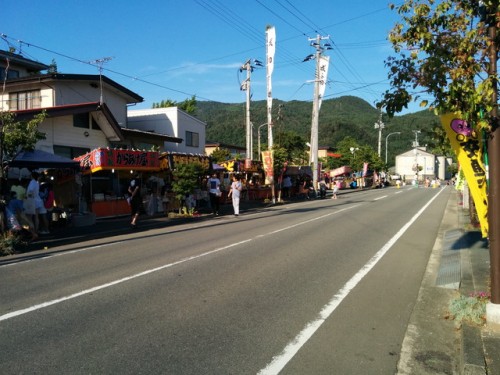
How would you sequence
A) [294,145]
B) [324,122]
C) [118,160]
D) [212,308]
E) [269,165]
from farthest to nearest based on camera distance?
[324,122] < [294,145] < [269,165] < [118,160] < [212,308]

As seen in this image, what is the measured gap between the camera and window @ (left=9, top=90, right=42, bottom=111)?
2364cm

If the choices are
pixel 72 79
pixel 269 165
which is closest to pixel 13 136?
pixel 72 79

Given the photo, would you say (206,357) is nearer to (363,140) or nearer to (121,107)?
(121,107)

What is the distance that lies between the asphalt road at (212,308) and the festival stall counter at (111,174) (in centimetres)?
639

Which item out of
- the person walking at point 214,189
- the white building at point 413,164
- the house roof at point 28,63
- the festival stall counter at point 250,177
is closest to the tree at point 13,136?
the person walking at point 214,189

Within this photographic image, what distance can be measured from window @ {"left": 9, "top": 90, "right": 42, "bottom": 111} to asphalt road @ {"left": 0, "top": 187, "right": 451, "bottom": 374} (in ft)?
50.5

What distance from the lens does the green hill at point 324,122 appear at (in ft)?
290

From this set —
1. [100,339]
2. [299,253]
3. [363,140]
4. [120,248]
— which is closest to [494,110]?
[100,339]

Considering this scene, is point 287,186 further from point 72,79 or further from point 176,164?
point 72,79

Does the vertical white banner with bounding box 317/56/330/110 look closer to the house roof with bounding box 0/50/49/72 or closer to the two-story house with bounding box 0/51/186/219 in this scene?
the two-story house with bounding box 0/51/186/219

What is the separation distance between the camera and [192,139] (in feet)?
112

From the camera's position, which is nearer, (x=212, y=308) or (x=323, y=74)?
(x=212, y=308)

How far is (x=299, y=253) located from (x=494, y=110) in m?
5.68

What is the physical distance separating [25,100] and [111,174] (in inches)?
290
